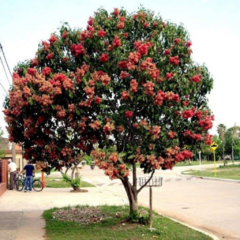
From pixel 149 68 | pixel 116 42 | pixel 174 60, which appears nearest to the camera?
pixel 149 68

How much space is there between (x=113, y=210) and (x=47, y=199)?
218 inches

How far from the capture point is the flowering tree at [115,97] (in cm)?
908

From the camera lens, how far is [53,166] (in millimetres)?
10312

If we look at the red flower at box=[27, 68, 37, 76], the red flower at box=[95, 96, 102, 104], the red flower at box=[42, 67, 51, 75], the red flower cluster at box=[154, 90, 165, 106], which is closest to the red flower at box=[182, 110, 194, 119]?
the red flower cluster at box=[154, 90, 165, 106]

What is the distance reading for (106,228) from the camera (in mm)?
10438

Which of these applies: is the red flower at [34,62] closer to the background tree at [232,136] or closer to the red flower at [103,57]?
the red flower at [103,57]

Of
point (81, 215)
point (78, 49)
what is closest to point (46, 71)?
point (78, 49)

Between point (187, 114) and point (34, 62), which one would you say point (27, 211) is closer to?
point (34, 62)

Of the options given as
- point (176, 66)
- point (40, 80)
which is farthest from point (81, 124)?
point (176, 66)

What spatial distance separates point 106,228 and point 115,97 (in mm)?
3104

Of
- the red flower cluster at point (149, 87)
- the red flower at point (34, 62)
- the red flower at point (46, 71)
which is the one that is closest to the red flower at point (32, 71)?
the red flower at point (46, 71)

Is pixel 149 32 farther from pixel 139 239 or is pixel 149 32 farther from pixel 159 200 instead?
pixel 159 200

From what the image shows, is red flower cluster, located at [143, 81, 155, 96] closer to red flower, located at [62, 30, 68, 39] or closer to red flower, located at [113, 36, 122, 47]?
red flower, located at [113, 36, 122, 47]

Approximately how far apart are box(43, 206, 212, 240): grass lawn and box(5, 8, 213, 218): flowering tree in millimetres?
1215
